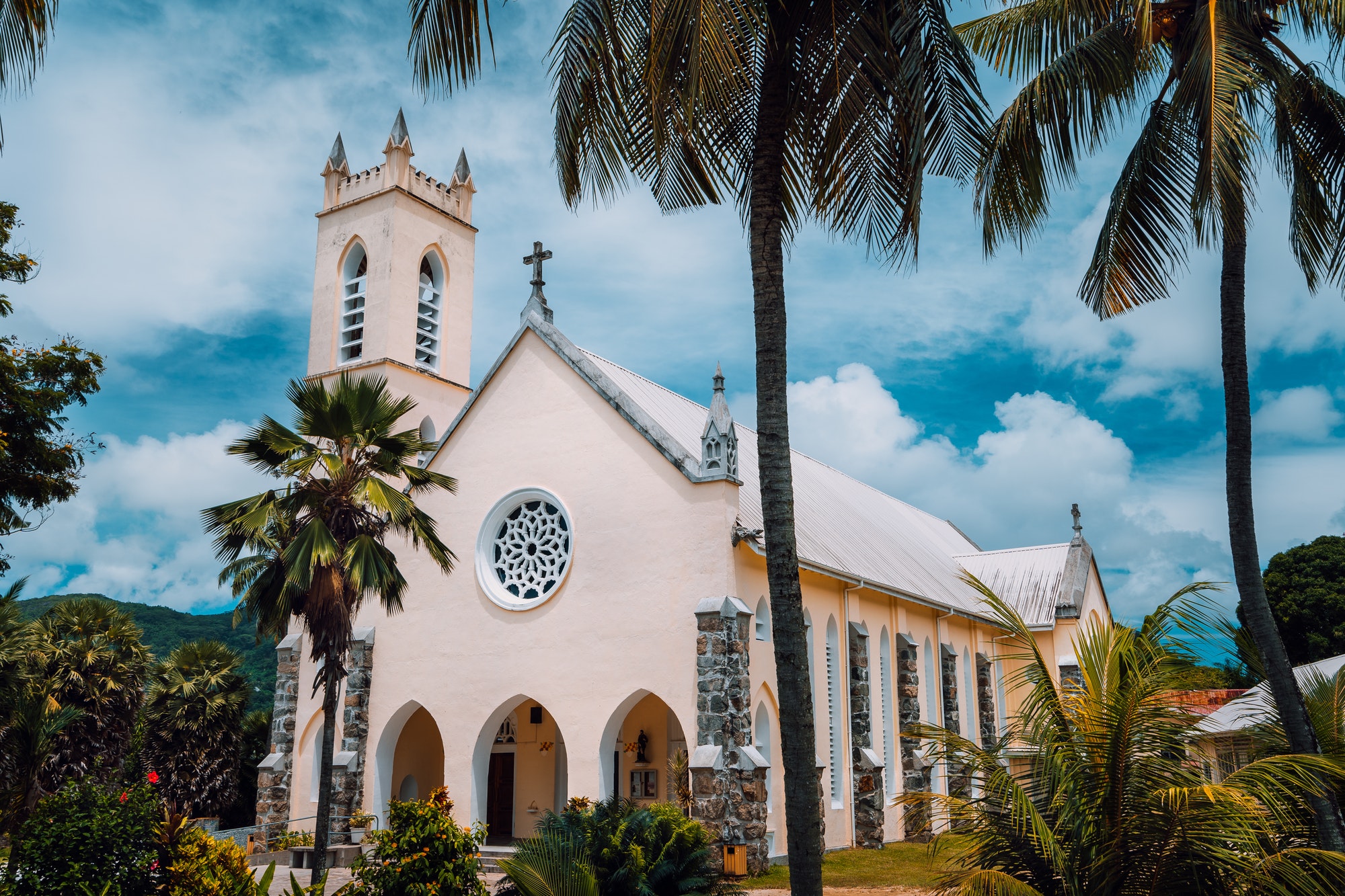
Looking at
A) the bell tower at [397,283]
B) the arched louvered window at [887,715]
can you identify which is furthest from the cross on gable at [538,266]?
the arched louvered window at [887,715]

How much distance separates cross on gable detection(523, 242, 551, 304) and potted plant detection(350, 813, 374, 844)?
1235cm

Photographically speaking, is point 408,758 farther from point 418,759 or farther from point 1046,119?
point 1046,119

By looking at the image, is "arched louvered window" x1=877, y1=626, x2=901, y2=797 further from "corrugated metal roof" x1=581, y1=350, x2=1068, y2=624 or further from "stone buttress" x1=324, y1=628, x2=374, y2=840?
"stone buttress" x1=324, y1=628, x2=374, y2=840

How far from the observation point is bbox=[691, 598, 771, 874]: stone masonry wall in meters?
20.1

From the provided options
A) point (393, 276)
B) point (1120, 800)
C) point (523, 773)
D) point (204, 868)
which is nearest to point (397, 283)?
point (393, 276)

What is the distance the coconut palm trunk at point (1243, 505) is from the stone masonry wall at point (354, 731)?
19.0 meters

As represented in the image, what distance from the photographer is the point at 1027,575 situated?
137ft

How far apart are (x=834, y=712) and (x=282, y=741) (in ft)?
43.0

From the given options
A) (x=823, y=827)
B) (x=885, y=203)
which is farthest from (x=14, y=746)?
(x=823, y=827)

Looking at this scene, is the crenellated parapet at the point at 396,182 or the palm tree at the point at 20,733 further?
the crenellated parapet at the point at 396,182

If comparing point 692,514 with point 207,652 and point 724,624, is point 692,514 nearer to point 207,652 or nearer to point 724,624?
point 724,624

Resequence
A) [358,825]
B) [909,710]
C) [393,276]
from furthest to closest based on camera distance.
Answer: [393,276] < [909,710] < [358,825]

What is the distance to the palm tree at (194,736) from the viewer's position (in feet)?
110

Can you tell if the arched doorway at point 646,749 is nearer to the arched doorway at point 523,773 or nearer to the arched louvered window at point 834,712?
the arched doorway at point 523,773
